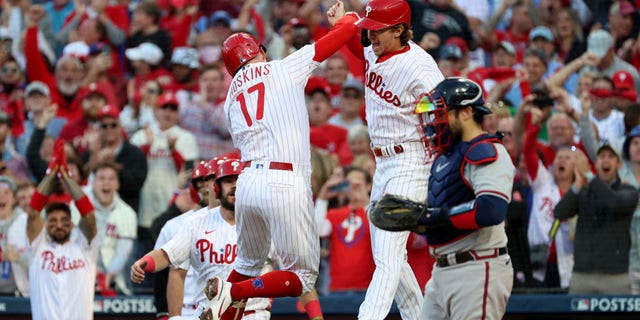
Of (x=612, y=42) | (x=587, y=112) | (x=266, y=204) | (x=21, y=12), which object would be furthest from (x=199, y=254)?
(x=21, y=12)

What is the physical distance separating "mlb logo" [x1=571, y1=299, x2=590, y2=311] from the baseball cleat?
12.2 ft

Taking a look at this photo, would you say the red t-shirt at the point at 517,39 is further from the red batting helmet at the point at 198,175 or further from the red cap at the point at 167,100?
the red batting helmet at the point at 198,175

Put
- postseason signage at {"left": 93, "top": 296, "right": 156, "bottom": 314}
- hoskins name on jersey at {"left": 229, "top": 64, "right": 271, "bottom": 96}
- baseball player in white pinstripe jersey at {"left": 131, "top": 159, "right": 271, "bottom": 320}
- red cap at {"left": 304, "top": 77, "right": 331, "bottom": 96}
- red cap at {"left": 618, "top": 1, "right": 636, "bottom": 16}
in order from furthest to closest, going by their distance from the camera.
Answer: red cap at {"left": 618, "top": 1, "right": 636, "bottom": 16} < red cap at {"left": 304, "top": 77, "right": 331, "bottom": 96} < postseason signage at {"left": 93, "top": 296, "right": 156, "bottom": 314} < baseball player in white pinstripe jersey at {"left": 131, "top": 159, "right": 271, "bottom": 320} < hoskins name on jersey at {"left": 229, "top": 64, "right": 271, "bottom": 96}

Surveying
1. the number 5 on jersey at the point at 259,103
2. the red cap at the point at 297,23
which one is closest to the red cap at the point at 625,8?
the red cap at the point at 297,23

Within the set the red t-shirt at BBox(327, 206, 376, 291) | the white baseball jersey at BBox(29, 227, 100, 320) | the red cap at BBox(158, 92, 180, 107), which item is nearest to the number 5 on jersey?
the white baseball jersey at BBox(29, 227, 100, 320)

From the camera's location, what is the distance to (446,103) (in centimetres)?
500

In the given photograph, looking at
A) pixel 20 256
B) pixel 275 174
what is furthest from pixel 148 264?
pixel 20 256

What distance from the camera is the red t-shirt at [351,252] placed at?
9133 mm

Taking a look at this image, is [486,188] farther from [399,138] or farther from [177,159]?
[177,159]

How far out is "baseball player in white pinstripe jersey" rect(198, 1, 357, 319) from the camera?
19.8 ft

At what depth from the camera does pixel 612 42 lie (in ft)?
35.3

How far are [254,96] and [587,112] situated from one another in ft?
14.0

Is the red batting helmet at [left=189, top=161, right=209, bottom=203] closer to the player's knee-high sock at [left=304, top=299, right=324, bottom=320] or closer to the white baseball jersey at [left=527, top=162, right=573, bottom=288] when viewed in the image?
the player's knee-high sock at [left=304, top=299, right=324, bottom=320]

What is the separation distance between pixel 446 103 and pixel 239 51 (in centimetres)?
169
